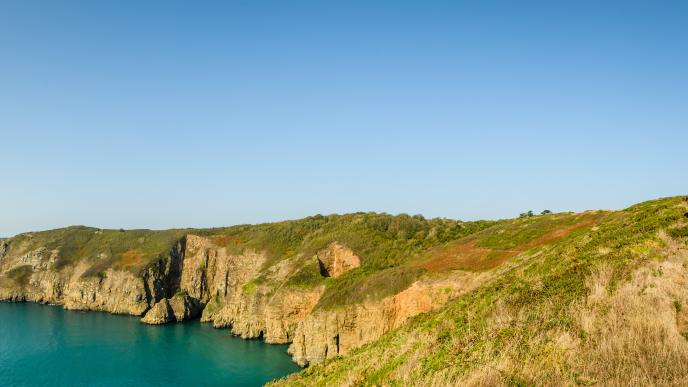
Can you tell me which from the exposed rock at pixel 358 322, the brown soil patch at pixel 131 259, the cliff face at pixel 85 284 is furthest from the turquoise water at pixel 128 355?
the brown soil patch at pixel 131 259

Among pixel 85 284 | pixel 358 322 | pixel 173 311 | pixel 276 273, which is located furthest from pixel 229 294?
pixel 85 284

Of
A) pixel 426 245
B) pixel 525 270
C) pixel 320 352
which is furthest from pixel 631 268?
pixel 426 245

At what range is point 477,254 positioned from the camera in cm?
5009

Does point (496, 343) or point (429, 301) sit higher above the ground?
point (496, 343)

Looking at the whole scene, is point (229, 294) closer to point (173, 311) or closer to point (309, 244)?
point (173, 311)

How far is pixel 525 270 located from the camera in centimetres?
2758

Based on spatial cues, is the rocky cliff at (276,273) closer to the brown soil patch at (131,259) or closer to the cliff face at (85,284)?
the cliff face at (85,284)

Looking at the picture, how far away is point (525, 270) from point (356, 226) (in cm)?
6226

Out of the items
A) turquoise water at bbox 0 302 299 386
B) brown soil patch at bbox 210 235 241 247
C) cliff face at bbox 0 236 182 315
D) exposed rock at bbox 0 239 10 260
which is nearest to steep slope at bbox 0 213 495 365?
cliff face at bbox 0 236 182 315

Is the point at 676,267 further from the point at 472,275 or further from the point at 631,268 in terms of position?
the point at 472,275

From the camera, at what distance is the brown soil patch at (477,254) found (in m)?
44.1

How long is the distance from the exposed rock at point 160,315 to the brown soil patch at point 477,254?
54996 mm

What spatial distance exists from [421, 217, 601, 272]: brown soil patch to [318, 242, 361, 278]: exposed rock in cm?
2409

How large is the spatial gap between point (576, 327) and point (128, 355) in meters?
64.5
